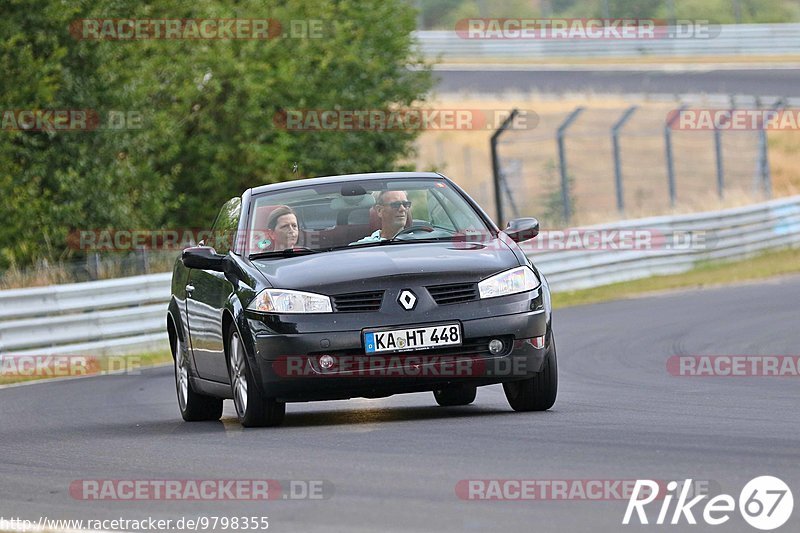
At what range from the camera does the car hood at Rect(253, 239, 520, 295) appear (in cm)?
930

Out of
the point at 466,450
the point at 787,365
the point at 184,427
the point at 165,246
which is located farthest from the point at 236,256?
the point at 165,246

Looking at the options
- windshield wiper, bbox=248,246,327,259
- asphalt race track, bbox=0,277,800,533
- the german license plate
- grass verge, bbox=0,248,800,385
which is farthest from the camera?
grass verge, bbox=0,248,800,385

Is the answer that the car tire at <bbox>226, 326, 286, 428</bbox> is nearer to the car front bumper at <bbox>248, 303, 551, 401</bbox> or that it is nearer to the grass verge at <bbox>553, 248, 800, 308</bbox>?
the car front bumper at <bbox>248, 303, 551, 401</bbox>

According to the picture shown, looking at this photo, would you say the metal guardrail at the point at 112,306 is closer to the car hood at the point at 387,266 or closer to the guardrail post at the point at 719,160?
the guardrail post at the point at 719,160

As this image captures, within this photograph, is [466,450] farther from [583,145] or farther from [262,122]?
[583,145]

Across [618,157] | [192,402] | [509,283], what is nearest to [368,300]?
[509,283]

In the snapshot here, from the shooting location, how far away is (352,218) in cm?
1030

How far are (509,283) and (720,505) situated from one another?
11.4 ft

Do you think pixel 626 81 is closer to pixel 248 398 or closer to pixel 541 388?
pixel 541 388

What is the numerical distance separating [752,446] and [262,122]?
74.8 feet

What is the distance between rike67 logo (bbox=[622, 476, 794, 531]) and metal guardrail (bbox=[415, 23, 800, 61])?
135 feet

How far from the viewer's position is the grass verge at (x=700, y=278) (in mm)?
23594

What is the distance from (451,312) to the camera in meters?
9.27

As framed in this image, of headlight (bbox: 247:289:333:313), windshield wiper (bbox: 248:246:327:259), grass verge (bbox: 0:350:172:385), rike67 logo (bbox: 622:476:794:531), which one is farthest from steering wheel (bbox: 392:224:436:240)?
grass verge (bbox: 0:350:172:385)
